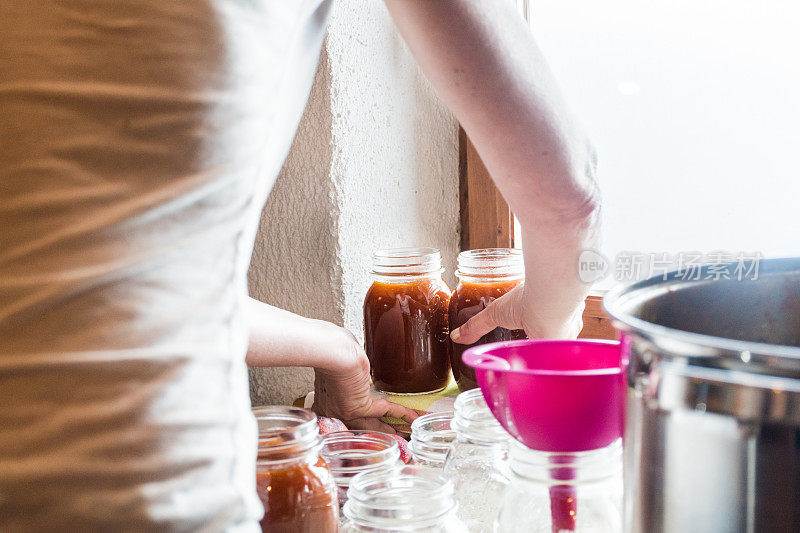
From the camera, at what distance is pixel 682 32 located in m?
1.05

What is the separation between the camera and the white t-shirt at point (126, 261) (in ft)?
1.17

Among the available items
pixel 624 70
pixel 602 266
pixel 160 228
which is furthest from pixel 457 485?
pixel 624 70

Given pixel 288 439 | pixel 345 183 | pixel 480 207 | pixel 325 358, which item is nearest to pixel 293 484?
pixel 288 439

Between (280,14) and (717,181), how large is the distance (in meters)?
0.82

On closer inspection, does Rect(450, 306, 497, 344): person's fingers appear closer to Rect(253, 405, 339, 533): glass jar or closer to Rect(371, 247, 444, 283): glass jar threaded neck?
Rect(371, 247, 444, 283): glass jar threaded neck

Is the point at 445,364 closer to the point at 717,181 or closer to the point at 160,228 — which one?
the point at 717,181

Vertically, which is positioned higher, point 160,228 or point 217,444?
point 160,228

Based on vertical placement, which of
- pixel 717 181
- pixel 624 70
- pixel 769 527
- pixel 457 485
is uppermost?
pixel 624 70

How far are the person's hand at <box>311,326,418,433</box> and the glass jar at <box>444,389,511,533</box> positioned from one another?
335 mm

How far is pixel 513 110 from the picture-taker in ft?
1.48

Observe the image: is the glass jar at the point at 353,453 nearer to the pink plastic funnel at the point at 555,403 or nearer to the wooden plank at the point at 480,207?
the pink plastic funnel at the point at 555,403

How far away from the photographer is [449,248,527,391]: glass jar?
104cm

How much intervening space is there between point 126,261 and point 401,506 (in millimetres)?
246

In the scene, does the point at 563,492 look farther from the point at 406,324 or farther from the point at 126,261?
the point at 406,324
